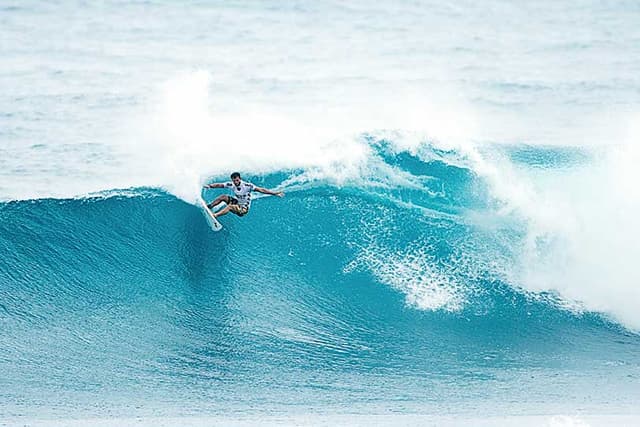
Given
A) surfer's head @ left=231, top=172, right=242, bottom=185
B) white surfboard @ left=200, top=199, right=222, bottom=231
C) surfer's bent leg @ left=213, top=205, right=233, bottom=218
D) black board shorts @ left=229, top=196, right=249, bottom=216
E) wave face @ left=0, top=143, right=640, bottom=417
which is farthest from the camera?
white surfboard @ left=200, top=199, right=222, bottom=231

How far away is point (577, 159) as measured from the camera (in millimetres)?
16578

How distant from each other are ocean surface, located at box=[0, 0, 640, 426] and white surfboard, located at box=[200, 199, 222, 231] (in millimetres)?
122

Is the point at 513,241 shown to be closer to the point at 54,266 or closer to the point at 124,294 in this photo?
the point at 124,294

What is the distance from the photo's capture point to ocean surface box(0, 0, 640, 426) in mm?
10883

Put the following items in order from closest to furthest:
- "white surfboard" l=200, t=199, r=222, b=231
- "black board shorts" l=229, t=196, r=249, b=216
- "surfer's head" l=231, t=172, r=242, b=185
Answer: "surfer's head" l=231, t=172, r=242, b=185 < "black board shorts" l=229, t=196, r=249, b=216 < "white surfboard" l=200, t=199, r=222, b=231

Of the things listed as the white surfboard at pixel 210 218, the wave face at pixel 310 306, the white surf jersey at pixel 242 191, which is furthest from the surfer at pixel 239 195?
the wave face at pixel 310 306

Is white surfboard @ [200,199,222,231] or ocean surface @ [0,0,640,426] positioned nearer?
ocean surface @ [0,0,640,426]

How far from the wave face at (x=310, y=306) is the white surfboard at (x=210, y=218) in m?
0.15

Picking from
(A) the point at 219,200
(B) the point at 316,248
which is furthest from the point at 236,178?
(B) the point at 316,248

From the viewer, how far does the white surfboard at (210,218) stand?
13.5 m

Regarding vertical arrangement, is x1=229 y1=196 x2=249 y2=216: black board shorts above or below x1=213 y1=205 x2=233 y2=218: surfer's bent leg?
below

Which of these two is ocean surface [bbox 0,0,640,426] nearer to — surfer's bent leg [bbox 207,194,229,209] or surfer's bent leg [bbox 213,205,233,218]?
surfer's bent leg [bbox 213,205,233,218]

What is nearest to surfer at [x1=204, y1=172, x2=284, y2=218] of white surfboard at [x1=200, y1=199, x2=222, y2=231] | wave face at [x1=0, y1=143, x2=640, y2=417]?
white surfboard at [x1=200, y1=199, x2=222, y2=231]

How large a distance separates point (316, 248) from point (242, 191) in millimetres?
1561
